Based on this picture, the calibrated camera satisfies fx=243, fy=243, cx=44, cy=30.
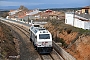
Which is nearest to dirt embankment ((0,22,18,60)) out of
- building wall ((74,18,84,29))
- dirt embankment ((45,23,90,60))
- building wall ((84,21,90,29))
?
dirt embankment ((45,23,90,60))

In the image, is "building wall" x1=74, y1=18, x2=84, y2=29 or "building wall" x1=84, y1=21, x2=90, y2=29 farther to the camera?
"building wall" x1=74, y1=18, x2=84, y2=29

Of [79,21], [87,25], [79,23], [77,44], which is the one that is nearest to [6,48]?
[77,44]

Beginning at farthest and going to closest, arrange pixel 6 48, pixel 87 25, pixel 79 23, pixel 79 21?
pixel 79 23 < pixel 79 21 < pixel 87 25 < pixel 6 48

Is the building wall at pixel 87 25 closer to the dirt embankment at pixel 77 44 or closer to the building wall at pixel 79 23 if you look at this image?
the building wall at pixel 79 23

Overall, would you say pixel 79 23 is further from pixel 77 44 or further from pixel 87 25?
pixel 77 44

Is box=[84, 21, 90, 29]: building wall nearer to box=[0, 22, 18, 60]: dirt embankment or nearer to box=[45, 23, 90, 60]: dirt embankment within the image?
box=[45, 23, 90, 60]: dirt embankment

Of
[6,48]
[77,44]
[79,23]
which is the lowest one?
[77,44]

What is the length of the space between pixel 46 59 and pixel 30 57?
68.9 inches

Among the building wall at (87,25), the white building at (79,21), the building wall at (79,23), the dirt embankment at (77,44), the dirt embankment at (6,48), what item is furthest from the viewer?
the building wall at (79,23)

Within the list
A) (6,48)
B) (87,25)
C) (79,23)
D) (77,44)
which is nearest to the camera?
(6,48)

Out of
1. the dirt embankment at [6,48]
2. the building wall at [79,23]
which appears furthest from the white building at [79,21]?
the dirt embankment at [6,48]

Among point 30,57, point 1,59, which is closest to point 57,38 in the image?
point 30,57

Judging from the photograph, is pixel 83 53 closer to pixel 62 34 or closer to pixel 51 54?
pixel 51 54

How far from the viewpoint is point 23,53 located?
26859mm
